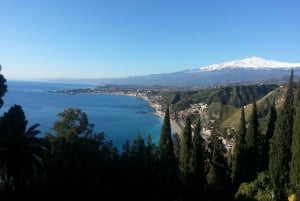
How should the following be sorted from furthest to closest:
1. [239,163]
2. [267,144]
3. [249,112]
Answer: [249,112]
[267,144]
[239,163]

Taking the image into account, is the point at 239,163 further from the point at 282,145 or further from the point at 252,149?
the point at 282,145

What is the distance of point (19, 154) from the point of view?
17375mm

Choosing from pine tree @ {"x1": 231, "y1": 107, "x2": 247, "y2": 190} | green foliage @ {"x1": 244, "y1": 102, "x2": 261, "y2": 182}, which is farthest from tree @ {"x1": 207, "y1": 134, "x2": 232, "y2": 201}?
green foliage @ {"x1": 244, "y1": 102, "x2": 261, "y2": 182}

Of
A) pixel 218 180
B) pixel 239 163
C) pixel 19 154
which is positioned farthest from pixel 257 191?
pixel 19 154

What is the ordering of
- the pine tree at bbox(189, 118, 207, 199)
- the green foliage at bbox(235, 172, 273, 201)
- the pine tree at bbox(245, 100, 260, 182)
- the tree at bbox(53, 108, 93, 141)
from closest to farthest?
the green foliage at bbox(235, 172, 273, 201), the tree at bbox(53, 108, 93, 141), the pine tree at bbox(189, 118, 207, 199), the pine tree at bbox(245, 100, 260, 182)

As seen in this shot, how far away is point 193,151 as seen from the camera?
29.4 metres

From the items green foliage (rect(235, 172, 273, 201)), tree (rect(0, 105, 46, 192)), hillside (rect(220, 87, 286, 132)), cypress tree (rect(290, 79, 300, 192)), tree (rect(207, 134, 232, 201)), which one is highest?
tree (rect(0, 105, 46, 192))

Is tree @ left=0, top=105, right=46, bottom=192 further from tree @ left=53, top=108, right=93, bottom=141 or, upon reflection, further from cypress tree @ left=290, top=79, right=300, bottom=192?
cypress tree @ left=290, top=79, right=300, bottom=192

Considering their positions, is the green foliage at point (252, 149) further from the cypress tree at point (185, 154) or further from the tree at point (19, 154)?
the tree at point (19, 154)

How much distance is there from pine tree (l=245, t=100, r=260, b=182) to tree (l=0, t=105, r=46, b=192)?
20.5m

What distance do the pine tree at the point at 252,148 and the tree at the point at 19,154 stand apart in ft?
67.4

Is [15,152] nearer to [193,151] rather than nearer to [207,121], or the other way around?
[193,151]

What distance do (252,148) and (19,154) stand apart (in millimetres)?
22882

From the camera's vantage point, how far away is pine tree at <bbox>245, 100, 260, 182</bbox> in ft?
111
